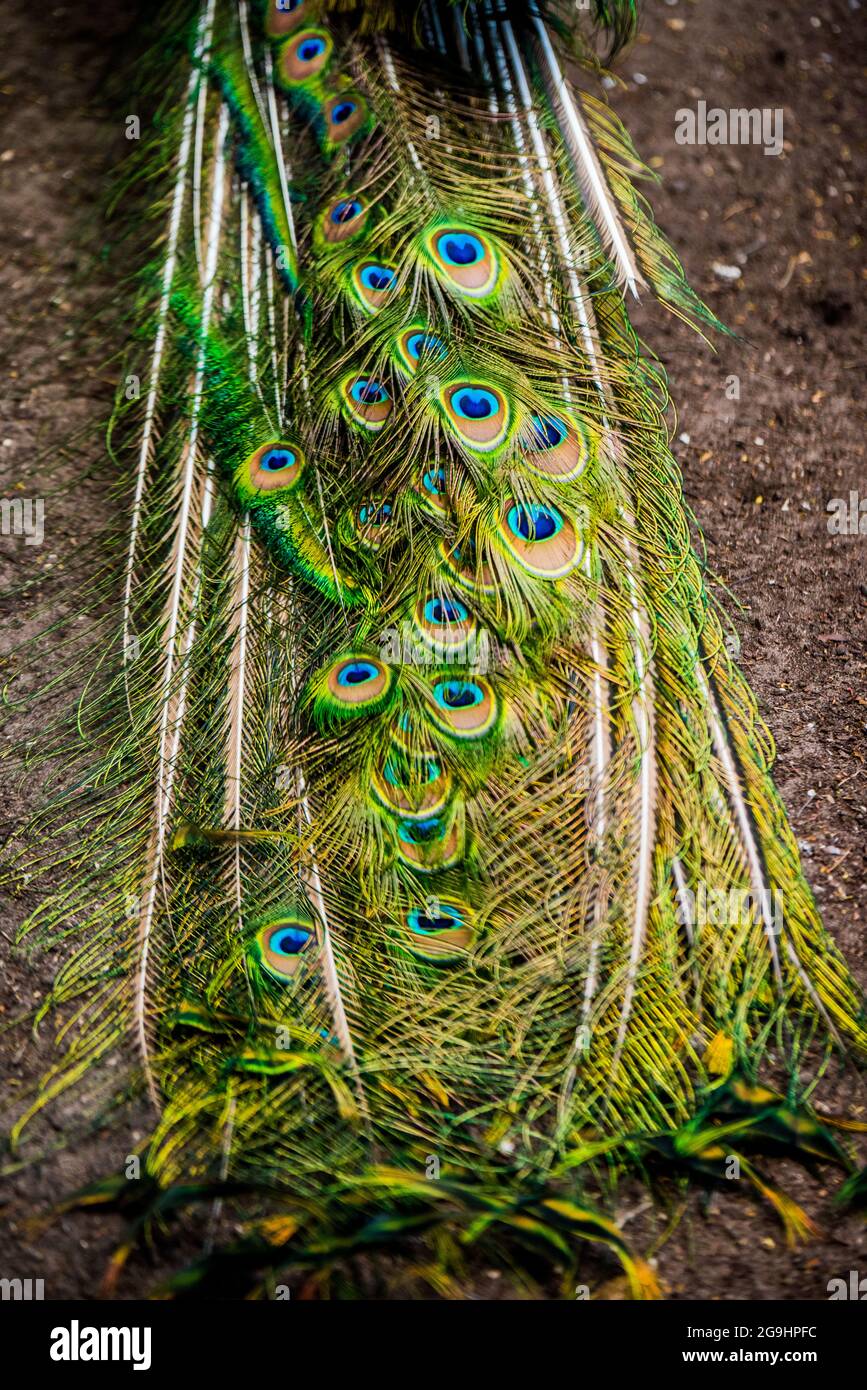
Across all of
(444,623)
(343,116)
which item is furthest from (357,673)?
(343,116)

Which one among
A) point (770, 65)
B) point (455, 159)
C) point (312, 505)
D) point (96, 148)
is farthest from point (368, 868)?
point (770, 65)

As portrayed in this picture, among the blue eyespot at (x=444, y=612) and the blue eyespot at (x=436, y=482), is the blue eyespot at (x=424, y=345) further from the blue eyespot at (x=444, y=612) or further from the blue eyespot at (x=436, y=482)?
the blue eyespot at (x=444, y=612)

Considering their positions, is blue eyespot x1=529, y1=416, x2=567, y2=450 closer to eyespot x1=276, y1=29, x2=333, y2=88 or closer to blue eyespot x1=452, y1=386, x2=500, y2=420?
blue eyespot x1=452, y1=386, x2=500, y2=420

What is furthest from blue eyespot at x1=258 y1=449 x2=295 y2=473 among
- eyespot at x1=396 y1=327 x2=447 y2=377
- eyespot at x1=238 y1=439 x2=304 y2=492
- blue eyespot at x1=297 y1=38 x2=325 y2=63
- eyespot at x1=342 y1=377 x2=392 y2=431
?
blue eyespot at x1=297 y1=38 x2=325 y2=63

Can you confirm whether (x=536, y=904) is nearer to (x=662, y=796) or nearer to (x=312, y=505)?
(x=662, y=796)

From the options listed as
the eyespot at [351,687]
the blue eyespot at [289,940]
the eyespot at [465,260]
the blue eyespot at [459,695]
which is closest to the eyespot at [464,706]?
the blue eyespot at [459,695]
